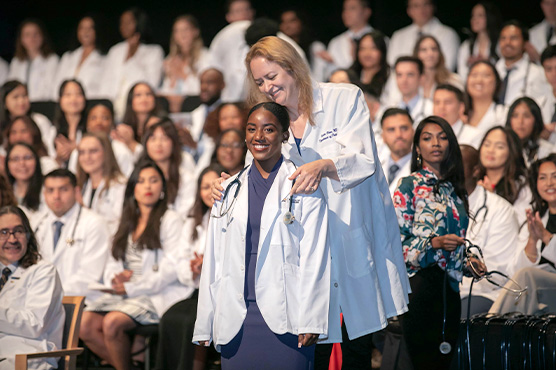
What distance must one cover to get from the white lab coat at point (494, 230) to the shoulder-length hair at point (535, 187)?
24 centimetres

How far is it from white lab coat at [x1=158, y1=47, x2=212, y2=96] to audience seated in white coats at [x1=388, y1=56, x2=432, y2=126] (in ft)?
8.37

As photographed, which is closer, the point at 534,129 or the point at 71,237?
the point at 71,237

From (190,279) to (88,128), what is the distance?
10.2 feet

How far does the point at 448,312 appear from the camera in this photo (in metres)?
3.46

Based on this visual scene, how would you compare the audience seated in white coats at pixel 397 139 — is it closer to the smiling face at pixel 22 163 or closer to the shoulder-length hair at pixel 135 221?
the shoulder-length hair at pixel 135 221

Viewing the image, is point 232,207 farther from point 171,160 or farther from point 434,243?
point 171,160

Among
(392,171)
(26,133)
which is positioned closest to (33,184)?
(26,133)

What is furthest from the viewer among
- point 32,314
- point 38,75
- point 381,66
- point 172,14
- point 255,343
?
point 172,14

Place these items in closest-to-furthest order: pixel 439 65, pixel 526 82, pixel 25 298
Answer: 1. pixel 25 298
2. pixel 526 82
3. pixel 439 65

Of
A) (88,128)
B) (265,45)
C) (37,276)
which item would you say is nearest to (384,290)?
(265,45)

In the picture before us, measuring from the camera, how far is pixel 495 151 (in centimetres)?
577

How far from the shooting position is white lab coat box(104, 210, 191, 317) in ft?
18.1

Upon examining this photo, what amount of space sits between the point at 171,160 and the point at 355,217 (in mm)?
4165

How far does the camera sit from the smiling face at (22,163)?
6.94 meters
